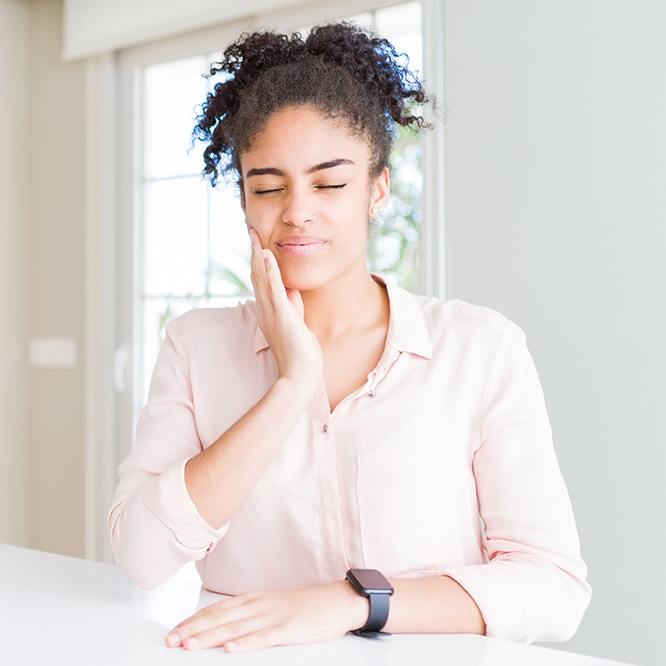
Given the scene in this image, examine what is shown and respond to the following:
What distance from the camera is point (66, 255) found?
12.7 ft

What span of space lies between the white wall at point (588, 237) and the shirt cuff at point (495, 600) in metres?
1.24

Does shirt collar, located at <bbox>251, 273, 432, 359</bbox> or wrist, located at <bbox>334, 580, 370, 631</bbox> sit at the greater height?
shirt collar, located at <bbox>251, 273, 432, 359</bbox>

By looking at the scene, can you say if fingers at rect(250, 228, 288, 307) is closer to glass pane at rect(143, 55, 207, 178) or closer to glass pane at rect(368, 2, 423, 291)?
glass pane at rect(368, 2, 423, 291)

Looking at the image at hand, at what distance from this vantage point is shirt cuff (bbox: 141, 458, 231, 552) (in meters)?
1.27

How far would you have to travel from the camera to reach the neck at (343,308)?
154 centimetres

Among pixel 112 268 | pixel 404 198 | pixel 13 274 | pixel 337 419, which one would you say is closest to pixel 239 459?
pixel 337 419

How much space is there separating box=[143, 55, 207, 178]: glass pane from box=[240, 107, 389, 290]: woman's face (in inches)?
88.3

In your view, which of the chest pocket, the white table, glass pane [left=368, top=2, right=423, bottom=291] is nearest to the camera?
the white table

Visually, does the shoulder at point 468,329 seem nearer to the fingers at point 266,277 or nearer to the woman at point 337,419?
the woman at point 337,419

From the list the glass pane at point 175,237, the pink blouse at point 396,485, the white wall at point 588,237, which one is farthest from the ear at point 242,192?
the glass pane at point 175,237

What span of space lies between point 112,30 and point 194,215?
774 millimetres

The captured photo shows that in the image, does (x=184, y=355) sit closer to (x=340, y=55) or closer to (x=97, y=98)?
(x=340, y=55)

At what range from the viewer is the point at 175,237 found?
3674mm

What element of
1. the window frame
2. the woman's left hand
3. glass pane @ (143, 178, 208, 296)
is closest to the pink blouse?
the woman's left hand
